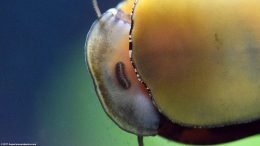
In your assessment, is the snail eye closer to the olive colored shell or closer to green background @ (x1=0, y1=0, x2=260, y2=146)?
the olive colored shell

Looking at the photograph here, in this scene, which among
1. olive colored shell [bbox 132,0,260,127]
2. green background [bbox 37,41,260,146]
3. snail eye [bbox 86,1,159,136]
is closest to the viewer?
olive colored shell [bbox 132,0,260,127]

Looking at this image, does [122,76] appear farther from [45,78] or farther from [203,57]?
[45,78]

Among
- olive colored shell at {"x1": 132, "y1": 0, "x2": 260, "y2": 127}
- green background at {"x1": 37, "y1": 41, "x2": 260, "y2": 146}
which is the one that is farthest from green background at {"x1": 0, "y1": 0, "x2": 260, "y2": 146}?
olive colored shell at {"x1": 132, "y1": 0, "x2": 260, "y2": 127}

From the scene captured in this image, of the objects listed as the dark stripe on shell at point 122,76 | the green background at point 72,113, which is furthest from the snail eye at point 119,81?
the green background at point 72,113

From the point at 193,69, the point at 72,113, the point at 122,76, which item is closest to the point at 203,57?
the point at 193,69

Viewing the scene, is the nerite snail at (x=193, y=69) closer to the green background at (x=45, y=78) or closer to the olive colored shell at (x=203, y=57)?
the olive colored shell at (x=203, y=57)

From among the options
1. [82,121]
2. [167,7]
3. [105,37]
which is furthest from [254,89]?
[82,121]
